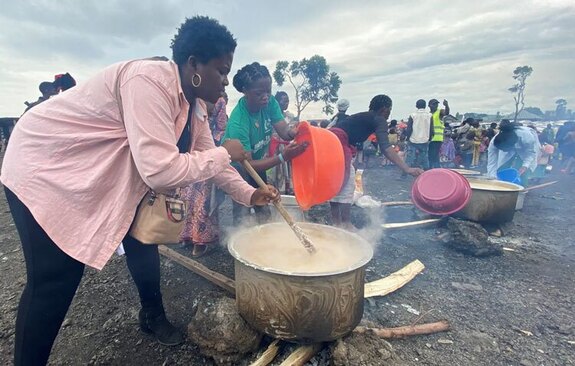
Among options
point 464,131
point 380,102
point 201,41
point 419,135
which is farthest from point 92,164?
point 464,131

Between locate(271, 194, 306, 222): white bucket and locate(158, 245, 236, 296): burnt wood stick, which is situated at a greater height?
locate(271, 194, 306, 222): white bucket

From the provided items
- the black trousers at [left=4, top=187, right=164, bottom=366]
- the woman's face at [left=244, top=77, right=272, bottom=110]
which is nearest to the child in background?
the woman's face at [left=244, top=77, right=272, bottom=110]

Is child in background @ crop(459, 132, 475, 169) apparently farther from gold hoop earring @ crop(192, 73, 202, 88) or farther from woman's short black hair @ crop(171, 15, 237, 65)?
gold hoop earring @ crop(192, 73, 202, 88)

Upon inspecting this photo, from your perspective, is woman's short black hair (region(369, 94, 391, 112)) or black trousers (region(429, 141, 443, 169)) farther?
black trousers (region(429, 141, 443, 169))

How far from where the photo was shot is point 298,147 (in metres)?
2.86

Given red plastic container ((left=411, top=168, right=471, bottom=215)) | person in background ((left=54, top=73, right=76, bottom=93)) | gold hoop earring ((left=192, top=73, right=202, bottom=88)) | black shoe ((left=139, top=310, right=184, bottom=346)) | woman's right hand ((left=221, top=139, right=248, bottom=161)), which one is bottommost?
black shoe ((left=139, top=310, right=184, bottom=346))

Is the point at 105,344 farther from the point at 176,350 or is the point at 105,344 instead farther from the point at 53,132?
the point at 53,132

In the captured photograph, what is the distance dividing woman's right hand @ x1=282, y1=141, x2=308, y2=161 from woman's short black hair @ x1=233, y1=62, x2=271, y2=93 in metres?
0.88

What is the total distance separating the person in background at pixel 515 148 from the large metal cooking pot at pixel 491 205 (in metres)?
2.01

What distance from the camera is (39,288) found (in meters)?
1.61

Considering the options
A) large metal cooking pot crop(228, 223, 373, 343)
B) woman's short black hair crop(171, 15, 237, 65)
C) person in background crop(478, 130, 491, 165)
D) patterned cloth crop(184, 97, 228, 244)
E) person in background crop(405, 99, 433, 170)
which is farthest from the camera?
person in background crop(478, 130, 491, 165)

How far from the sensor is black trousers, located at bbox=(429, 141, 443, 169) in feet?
29.8

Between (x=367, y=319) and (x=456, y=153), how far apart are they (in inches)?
473

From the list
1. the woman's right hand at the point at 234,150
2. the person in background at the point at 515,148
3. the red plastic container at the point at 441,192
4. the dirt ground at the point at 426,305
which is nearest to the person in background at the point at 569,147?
the person in background at the point at 515,148
